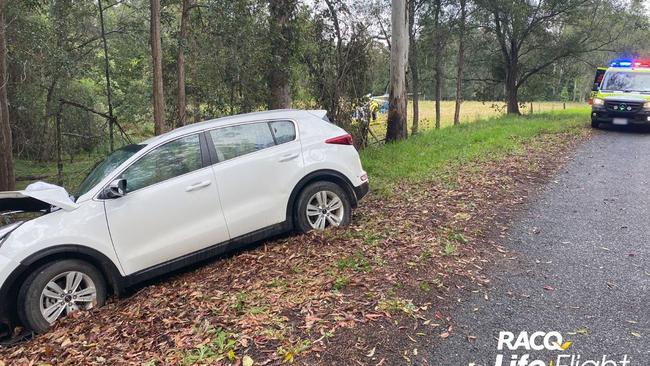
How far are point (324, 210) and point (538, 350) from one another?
124 inches

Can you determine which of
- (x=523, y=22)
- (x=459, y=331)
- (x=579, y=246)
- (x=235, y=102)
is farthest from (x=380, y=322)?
(x=523, y=22)

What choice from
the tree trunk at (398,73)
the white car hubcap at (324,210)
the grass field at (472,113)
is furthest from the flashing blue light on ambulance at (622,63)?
the white car hubcap at (324,210)

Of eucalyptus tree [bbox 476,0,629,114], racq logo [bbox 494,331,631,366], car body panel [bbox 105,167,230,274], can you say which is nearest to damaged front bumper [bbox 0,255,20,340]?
car body panel [bbox 105,167,230,274]

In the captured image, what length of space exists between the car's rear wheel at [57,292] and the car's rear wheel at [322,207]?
2.32 meters

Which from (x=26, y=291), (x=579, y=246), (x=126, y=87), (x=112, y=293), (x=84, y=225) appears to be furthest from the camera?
(x=126, y=87)

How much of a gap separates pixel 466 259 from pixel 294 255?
1.86 meters

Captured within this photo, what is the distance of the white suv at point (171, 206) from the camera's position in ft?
14.2

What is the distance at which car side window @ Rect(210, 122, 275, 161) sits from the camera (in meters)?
5.41

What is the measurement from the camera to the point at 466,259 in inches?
190

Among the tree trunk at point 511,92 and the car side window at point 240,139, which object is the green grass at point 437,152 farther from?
the tree trunk at point 511,92

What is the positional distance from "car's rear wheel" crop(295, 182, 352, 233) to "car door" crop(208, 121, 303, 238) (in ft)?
0.74

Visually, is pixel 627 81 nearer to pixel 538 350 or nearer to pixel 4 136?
pixel 538 350

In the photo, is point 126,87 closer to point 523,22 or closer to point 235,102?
point 235,102

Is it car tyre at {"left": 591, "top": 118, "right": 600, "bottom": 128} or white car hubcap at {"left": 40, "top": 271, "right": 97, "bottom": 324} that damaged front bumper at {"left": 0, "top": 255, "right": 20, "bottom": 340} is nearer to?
white car hubcap at {"left": 40, "top": 271, "right": 97, "bottom": 324}
